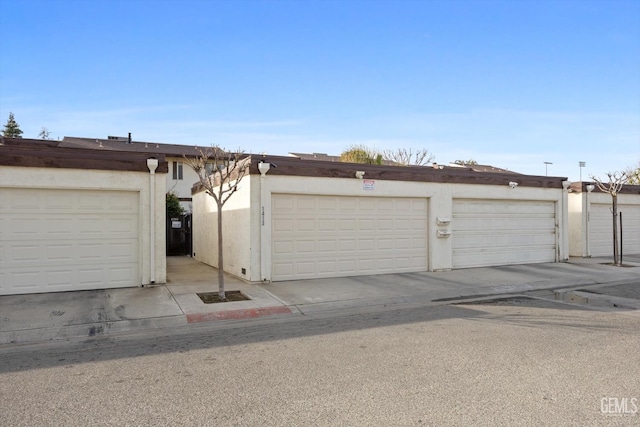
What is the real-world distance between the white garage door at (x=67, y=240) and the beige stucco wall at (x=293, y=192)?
2.77 m

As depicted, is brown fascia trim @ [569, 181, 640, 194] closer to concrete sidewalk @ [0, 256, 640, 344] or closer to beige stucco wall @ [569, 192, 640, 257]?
beige stucco wall @ [569, 192, 640, 257]

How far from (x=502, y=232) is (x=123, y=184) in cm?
1200

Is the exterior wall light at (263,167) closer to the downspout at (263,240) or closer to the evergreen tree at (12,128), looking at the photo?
the downspout at (263,240)

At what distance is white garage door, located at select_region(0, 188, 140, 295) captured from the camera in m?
10.1

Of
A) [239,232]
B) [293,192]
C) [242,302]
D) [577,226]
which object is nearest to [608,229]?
[577,226]

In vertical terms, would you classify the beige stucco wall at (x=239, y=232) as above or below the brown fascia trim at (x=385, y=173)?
→ below

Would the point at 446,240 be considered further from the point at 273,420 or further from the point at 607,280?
the point at 273,420

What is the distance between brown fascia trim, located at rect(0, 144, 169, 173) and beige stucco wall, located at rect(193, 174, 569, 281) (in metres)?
2.51

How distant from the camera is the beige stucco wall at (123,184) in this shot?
10.1 m

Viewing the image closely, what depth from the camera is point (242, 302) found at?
9.39 meters

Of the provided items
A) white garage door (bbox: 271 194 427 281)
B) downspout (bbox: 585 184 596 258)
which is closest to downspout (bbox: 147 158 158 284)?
white garage door (bbox: 271 194 427 281)

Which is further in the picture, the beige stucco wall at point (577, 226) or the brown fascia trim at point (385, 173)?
the beige stucco wall at point (577, 226)

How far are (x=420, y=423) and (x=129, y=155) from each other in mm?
10108

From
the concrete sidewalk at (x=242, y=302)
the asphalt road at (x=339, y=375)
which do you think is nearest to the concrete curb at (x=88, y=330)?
the concrete sidewalk at (x=242, y=302)
